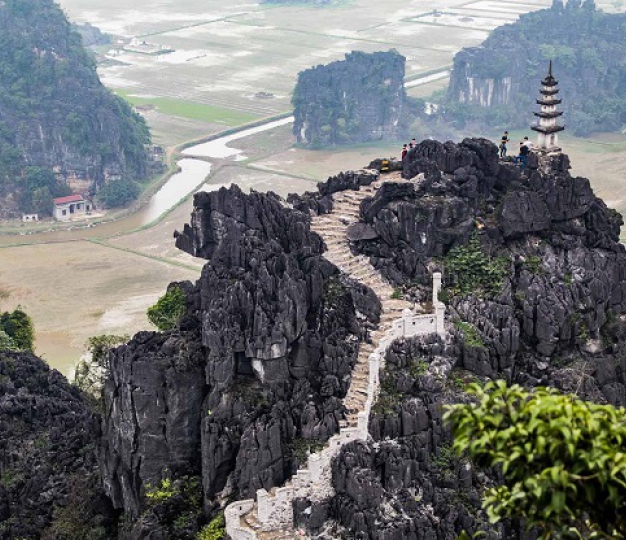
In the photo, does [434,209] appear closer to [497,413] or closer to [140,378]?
[140,378]

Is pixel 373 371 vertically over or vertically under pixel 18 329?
over

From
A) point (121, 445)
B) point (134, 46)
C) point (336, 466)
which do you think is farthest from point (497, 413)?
point (134, 46)

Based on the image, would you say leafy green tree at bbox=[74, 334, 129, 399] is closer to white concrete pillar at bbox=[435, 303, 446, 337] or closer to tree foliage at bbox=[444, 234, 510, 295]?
tree foliage at bbox=[444, 234, 510, 295]

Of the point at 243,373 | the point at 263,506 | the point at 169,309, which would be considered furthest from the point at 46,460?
the point at 263,506

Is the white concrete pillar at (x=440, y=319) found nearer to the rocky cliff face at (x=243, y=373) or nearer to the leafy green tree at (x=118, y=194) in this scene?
the rocky cliff face at (x=243, y=373)

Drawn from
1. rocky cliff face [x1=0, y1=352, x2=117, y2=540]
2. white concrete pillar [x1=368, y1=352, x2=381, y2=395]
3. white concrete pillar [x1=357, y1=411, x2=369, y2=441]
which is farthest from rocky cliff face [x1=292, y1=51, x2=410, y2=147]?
white concrete pillar [x1=357, y1=411, x2=369, y2=441]

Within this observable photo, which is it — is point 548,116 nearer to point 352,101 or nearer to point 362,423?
point 362,423
